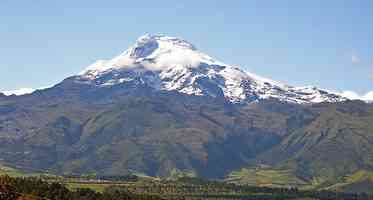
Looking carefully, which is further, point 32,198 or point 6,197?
point 32,198

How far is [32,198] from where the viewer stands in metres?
195

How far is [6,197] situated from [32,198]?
2081cm

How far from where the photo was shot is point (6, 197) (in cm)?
17462
